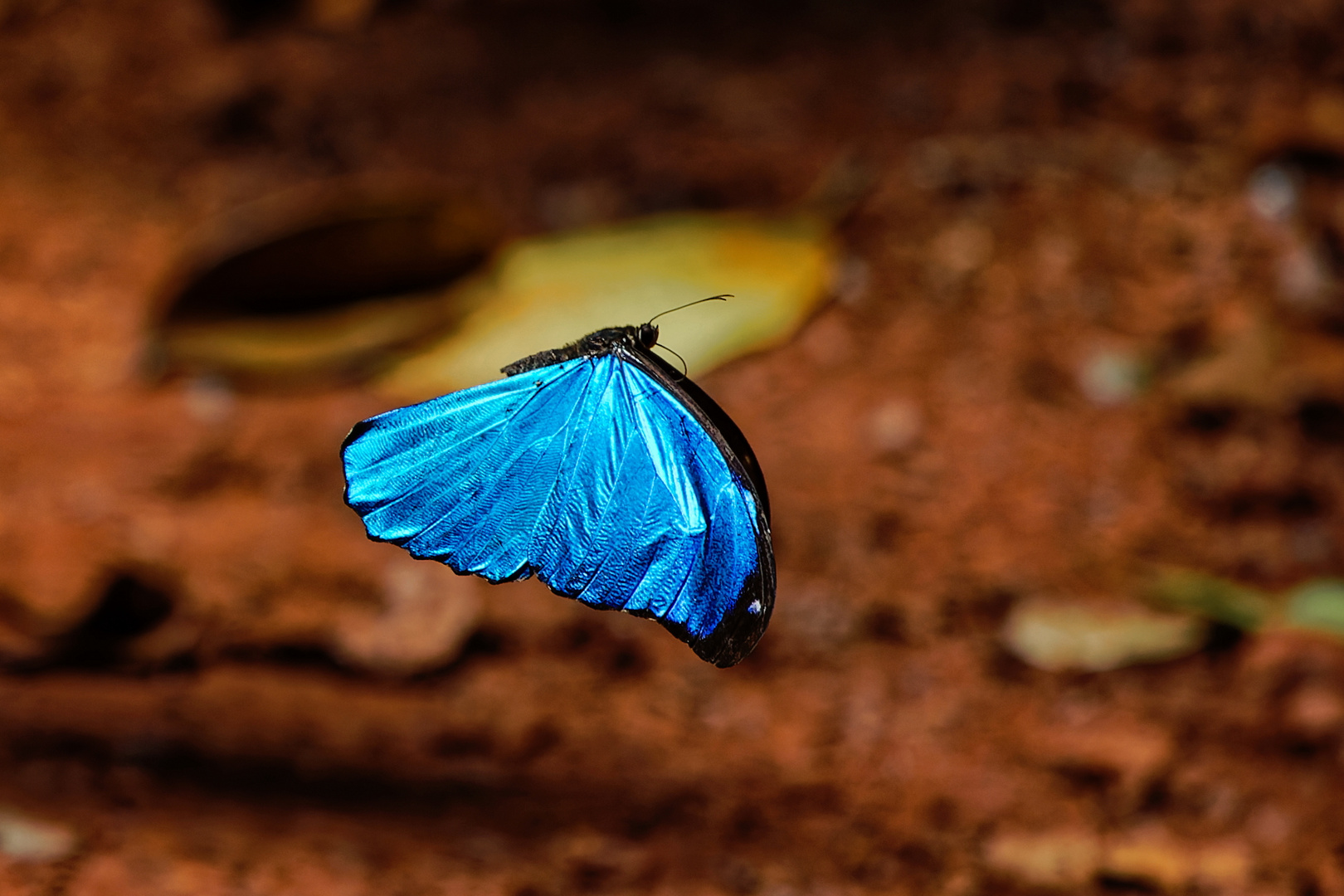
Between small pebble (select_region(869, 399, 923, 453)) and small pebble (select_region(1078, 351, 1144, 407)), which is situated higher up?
small pebble (select_region(1078, 351, 1144, 407))

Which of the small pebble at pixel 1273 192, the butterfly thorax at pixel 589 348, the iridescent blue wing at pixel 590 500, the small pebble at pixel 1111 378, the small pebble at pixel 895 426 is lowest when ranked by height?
the iridescent blue wing at pixel 590 500

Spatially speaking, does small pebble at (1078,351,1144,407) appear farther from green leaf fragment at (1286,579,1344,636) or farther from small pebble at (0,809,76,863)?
small pebble at (0,809,76,863)

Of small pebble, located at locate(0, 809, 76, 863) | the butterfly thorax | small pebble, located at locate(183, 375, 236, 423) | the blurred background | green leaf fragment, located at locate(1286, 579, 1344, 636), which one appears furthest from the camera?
small pebble, located at locate(183, 375, 236, 423)

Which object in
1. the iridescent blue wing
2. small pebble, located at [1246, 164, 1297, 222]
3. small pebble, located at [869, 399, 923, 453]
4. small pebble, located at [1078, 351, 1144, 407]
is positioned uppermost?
small pebble, located at [1246, 164, 1297, 222]

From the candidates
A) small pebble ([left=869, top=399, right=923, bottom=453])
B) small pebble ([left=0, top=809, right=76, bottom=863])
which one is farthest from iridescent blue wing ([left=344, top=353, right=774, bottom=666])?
small pebble ([left=869, top=399, right=923, bottom=453])

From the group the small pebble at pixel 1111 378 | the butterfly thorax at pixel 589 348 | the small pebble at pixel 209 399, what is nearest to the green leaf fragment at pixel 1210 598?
the small pebble at pixel 1111 378

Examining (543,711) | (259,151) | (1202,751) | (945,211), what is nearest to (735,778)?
(543,711)

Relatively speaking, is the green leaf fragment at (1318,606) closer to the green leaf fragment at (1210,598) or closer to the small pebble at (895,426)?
the green leaf fragment at (1210,598)
